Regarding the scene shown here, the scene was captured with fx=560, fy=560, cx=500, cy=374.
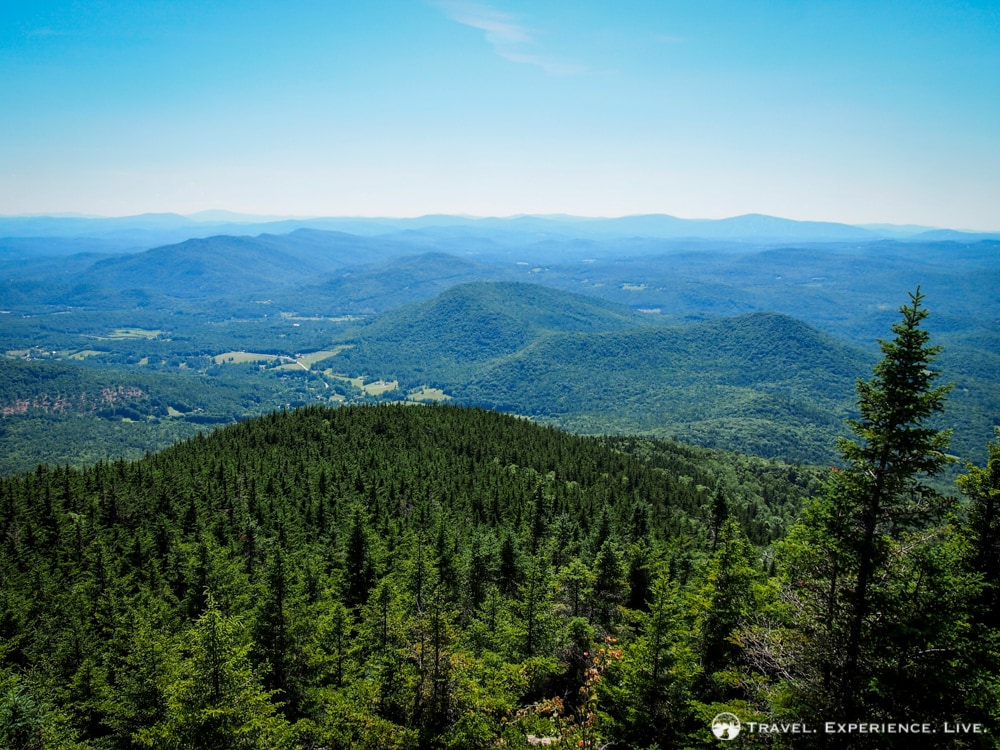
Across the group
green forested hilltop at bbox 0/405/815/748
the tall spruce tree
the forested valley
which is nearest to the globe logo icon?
the forested valley

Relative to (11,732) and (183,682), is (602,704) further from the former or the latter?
(11,732)

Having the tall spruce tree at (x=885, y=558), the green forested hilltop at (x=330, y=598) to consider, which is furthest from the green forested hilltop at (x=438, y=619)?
the green forested hilltop at (x=330, y=598)

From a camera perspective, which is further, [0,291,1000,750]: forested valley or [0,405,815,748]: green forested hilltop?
[0,405,815,748]: green forested hilltop

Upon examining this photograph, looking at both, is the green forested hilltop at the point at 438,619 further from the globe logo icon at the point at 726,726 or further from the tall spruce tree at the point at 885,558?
the globe logo icon at the point at 726,726

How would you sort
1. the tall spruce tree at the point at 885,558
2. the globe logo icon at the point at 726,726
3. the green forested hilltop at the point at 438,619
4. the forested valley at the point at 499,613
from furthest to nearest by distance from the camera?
the globe logo icon at the point at 726,726, the green forested hilltop at the point at 438,619, the forested valley at the point at 499,613, the tall spruce tree at the point at 885,558

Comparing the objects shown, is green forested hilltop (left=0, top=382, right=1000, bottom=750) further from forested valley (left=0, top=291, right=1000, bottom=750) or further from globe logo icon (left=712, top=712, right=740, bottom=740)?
globe logo icon (left=712, top=712, right=740, bottom=740)

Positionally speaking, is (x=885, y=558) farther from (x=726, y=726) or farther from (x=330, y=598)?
(x=330, y=598)
